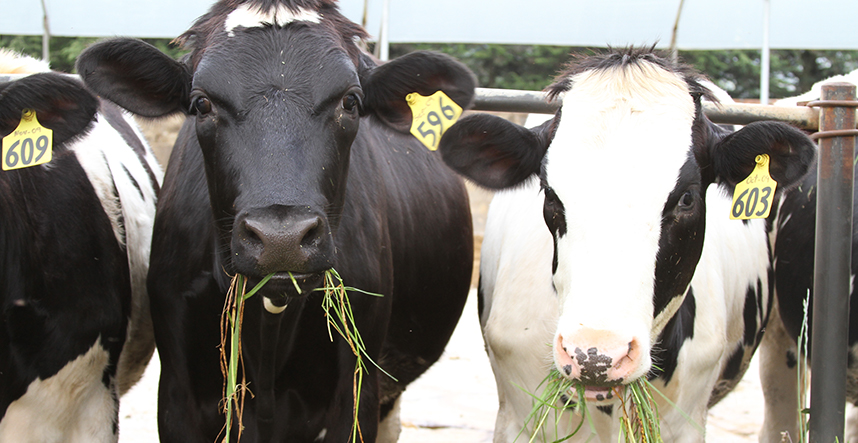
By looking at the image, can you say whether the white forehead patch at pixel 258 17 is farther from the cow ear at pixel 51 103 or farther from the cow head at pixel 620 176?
the cow head at pixel 620 176

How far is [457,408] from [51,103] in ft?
13.1

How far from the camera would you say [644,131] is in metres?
2.65

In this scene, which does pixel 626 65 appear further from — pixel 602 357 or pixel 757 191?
pixel 602 357

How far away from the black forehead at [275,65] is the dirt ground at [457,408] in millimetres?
2058

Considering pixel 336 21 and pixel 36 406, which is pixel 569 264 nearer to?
pixel 336 21

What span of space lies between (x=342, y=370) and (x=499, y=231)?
1.29 m

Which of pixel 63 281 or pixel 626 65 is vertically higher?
pixel 626 65

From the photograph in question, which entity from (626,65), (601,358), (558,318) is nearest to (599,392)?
(601,358)

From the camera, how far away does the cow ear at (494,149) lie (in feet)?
9.71

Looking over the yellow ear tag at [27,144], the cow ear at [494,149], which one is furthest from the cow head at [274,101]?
the yellow ear tag at [27,144]

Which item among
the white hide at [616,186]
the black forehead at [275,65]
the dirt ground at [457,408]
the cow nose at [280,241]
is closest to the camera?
the cow nose at [280,241]

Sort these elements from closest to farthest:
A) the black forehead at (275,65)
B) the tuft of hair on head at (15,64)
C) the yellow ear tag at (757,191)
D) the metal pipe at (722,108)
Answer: the black forehead at (275,65), the yellow ear tag at (757,191), the metal pipe at (722,108), the tuft of hair on head at (15,64)

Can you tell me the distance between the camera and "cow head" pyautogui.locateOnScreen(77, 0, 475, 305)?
2.32 meters

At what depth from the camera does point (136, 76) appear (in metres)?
2.78
